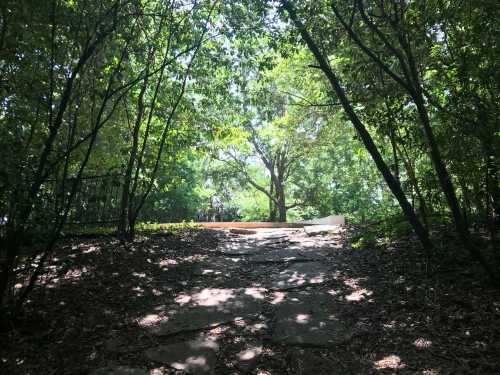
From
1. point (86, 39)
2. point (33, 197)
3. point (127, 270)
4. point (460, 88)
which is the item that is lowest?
point (127, 270)

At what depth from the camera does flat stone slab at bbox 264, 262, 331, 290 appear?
5395mm

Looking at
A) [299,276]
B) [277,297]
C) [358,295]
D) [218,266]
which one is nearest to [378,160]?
[358,295]

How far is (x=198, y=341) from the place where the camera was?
3.66m

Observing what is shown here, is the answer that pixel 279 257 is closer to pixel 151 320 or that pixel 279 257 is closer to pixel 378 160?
pixel 378 160

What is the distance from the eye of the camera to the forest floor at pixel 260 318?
3.21 metres

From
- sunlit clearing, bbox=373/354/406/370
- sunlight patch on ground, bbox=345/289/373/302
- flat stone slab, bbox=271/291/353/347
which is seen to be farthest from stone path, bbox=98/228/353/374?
sunlit clearing, bbox=373/354/406/370

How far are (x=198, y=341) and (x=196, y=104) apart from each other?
667cm

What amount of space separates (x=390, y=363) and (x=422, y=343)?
47 cm

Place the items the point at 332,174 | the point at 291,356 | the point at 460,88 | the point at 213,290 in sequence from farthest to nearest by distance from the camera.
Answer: the point at 332,174
the point at 213,290
the point at 460,88
the point at 291,356

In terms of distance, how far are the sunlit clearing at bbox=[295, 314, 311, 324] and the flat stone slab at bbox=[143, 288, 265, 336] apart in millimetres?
498

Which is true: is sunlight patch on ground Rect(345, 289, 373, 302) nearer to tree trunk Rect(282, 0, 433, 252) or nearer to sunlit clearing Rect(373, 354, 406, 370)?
tree trunk Rect(282, 0, 433, 252)

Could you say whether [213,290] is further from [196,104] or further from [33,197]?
[196,104]

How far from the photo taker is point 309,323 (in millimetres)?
3979

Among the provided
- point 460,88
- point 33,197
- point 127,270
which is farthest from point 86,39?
point 460,88
